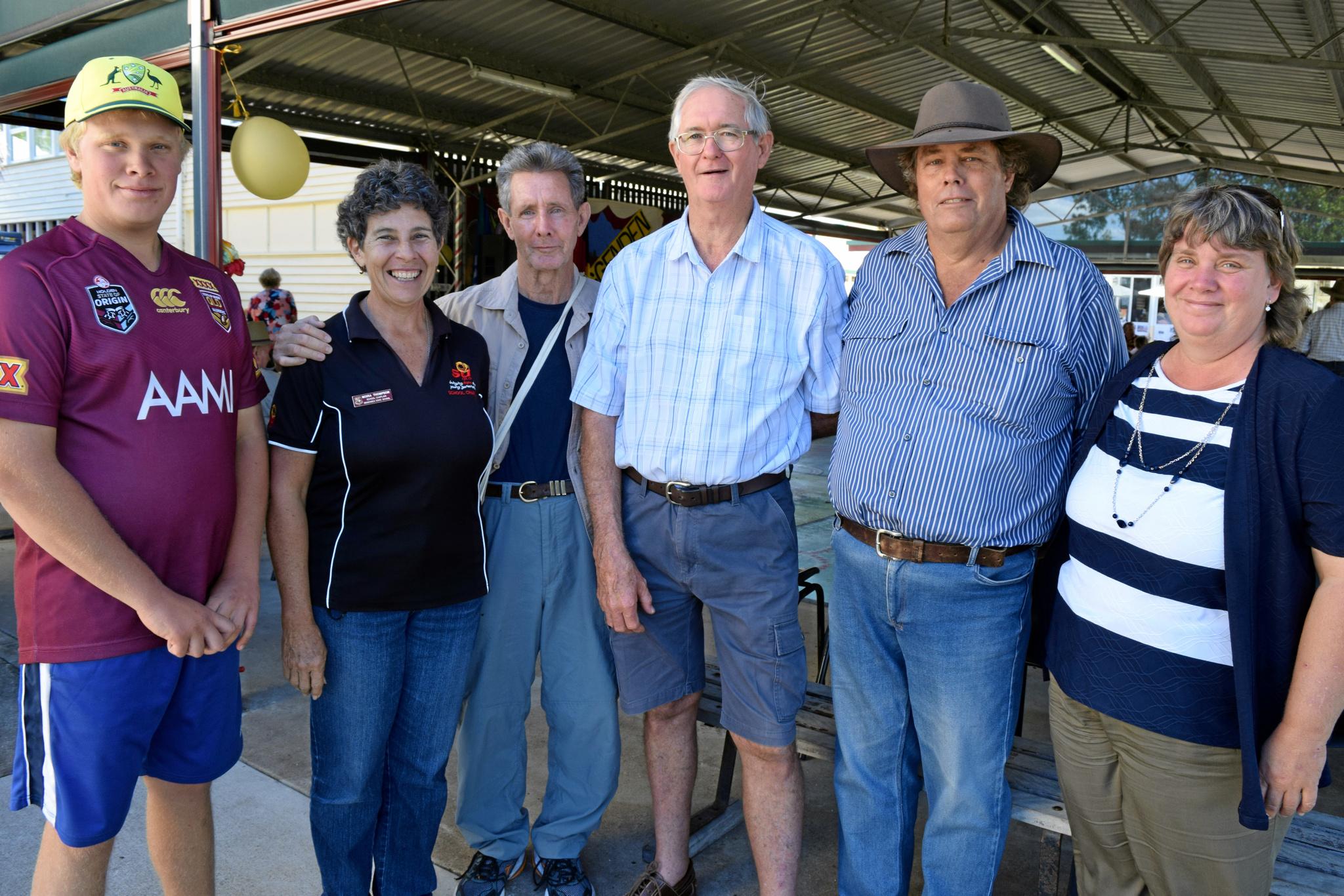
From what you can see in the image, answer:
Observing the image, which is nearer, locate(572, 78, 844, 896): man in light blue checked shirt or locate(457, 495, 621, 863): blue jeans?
locate(572, 78, 844, 896): man in light blue checked shirt

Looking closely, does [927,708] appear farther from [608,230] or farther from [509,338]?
[608,230]

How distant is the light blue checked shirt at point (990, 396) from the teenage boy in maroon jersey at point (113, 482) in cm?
151

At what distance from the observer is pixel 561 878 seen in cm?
275

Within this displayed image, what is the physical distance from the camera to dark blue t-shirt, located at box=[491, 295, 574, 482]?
8.69ft

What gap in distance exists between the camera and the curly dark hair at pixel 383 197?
7.64ft

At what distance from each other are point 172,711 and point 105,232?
104 centimetres

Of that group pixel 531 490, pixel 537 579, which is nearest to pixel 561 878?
pixel 537 579

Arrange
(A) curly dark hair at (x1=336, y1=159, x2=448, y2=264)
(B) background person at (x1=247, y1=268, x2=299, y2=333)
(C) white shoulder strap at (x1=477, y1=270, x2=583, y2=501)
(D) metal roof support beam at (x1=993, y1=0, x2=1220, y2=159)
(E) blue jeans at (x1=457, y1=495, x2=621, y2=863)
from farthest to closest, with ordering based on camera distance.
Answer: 1. (D) metal roof support beam at (x1=993, y1=0, x2=1220, y2=159)
2. (B) background person at (x1=247, y1=268, x2=299, y2=333)
3. (E) blue jeans at (x1=457, y1=495, x2=621, y2=863)
4. (C) white shoulder strap at (x1=477, y1=270, x2=583, y2=501)
5. (A) curly dark hair at (x1=336, y1=159, x2=448, y2=264)

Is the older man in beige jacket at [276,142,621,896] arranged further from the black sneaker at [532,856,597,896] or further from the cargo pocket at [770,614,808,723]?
the cargo pocket at [770,614,808,723]

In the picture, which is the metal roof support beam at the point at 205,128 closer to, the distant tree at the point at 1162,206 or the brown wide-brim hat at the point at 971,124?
the brown wide-brim hat at the point at 971,124

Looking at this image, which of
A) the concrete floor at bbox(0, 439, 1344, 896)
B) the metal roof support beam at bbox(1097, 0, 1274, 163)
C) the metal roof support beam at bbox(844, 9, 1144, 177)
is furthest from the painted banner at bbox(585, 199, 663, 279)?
the concrete floor at bbox(0, 439, 1344, 896)

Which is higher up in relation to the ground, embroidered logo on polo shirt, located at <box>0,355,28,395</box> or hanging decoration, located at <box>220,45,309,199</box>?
hanging decoration, located at <box>220,45,309,199</box>

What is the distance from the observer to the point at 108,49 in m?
4.41

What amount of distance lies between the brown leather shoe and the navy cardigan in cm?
155
